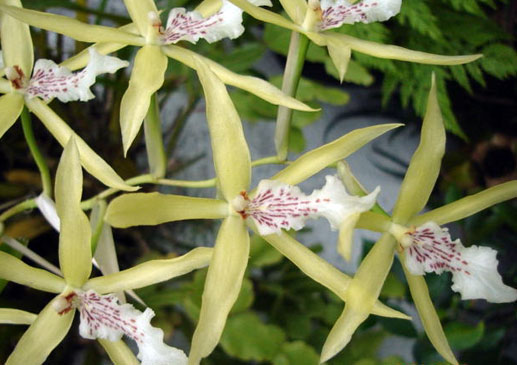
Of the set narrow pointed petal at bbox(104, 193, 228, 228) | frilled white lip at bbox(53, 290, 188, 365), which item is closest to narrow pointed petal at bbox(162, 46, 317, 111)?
narrow pointed petal at bbox(104, 193, 228, 228)

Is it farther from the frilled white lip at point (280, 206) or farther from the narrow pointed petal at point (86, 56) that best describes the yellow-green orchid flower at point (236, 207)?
the narrow pointed petal at point (86, 56)

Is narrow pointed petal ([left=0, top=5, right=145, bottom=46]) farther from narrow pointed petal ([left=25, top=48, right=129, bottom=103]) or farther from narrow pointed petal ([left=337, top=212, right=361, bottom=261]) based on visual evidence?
narrow pointed petal ([left=337, top=212, right=361, bottom=261])

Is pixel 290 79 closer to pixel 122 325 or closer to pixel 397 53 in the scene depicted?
pixel 397 53

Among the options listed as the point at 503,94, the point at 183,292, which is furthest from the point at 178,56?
the point at 503,94

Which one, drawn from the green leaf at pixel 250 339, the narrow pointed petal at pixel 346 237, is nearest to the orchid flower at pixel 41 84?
the narrow pointed petal at pixel 346 237

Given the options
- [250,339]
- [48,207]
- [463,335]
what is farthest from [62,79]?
[463,335]

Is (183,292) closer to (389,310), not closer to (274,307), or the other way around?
(274,307)
